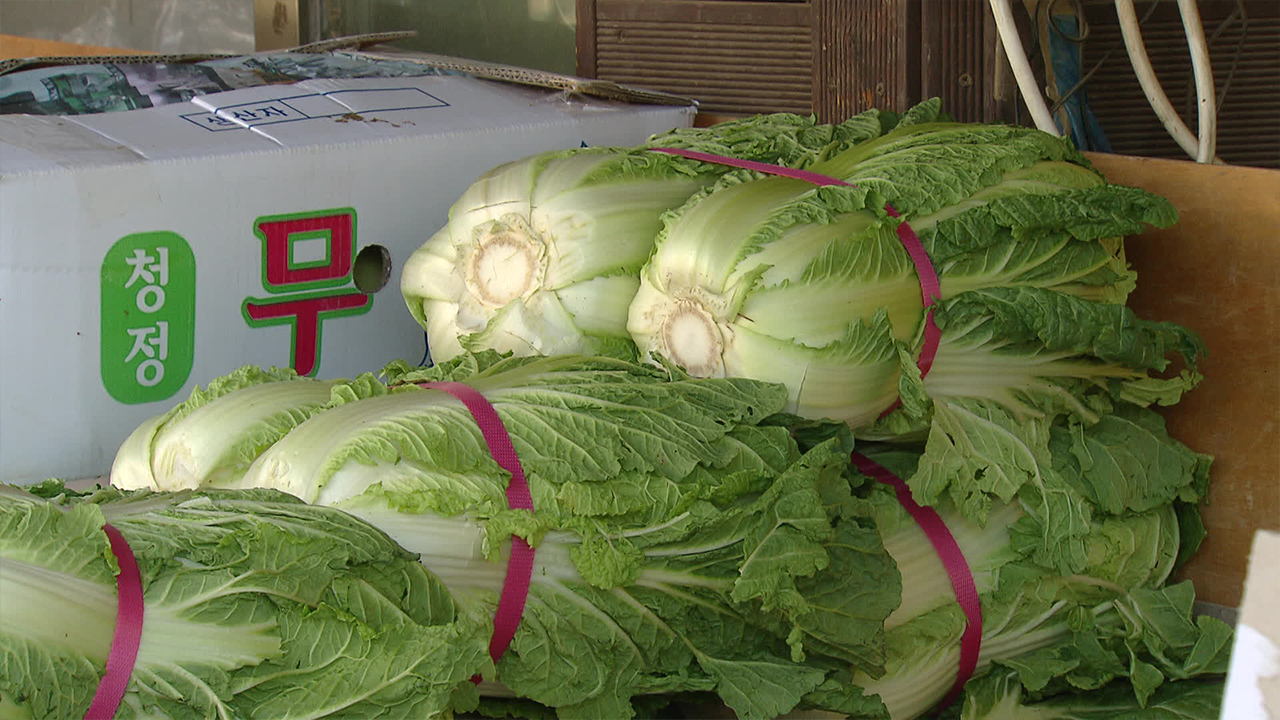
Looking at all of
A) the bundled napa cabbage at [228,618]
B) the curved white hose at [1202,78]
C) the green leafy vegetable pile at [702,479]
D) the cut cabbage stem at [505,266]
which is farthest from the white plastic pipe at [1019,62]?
the bundled napa cabbage at [228,618]

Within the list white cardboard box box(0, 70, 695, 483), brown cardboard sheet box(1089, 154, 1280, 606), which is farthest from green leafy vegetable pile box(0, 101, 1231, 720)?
white cardboard box box(0, 70, 695, 483)

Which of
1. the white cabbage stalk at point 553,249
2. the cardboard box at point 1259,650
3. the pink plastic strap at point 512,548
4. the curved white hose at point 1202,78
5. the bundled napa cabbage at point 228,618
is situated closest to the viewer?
the cardboard box at point 1259,650

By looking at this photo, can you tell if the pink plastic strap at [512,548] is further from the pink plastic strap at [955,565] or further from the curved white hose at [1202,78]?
the curved white hose at [1202,78]

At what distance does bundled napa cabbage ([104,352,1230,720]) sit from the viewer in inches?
81.0

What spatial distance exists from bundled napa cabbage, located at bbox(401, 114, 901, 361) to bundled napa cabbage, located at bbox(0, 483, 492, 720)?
99 cm

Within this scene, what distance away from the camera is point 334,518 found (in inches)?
75.5

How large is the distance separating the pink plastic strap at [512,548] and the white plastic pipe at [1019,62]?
1.65 meters

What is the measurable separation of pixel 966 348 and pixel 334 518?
4.31 feet

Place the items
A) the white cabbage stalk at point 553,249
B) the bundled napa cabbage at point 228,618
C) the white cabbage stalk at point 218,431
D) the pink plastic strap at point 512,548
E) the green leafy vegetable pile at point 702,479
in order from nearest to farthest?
the bundled napa cabbage at point 228,618
the green leafy vegetable pile at point 702,479
the pink plastic strap at point 512,548
the white cabbage stalk at point 218,431
the white cabbage stalk at point 553,249

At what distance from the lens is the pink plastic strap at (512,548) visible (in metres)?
2.03

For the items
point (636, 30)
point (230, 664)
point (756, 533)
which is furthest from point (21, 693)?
point (636, 30)

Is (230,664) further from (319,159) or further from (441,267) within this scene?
(319,159)

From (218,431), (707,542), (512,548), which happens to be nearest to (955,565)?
(707,542)

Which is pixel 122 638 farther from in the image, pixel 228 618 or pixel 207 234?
pixel 207 234
